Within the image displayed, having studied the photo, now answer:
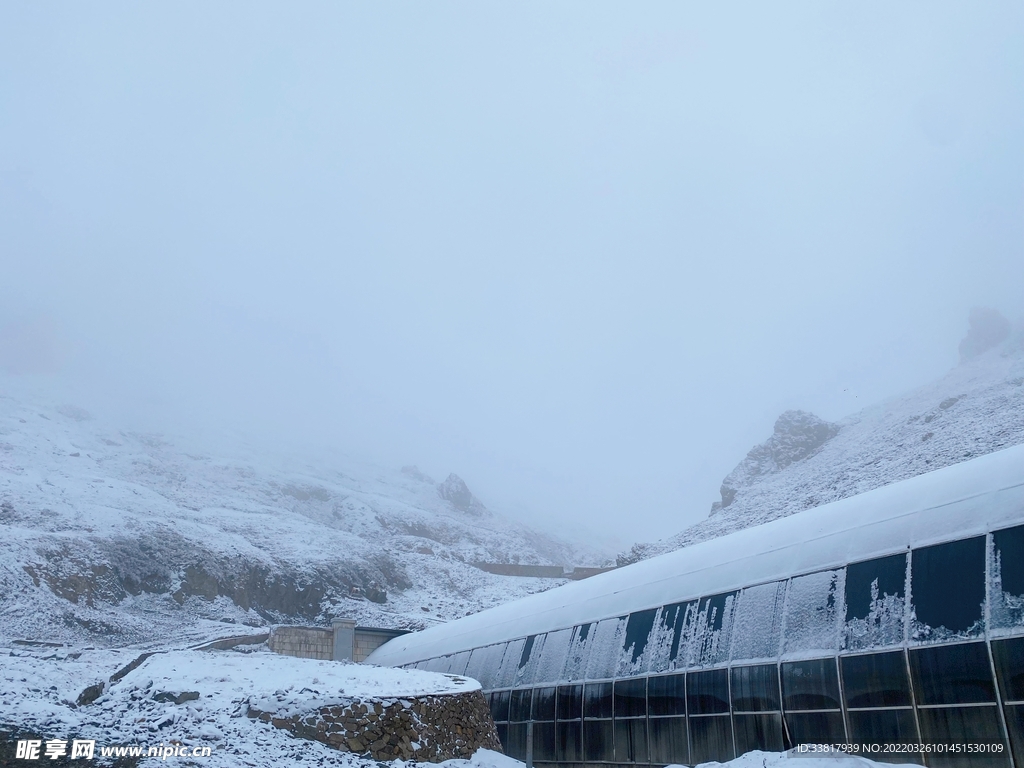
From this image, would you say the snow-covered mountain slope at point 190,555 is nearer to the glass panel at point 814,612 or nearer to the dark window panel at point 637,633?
the dark window panel at point 637,633

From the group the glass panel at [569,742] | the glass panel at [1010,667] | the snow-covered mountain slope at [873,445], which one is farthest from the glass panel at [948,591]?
the snow-covered mountain slope at [873,445]

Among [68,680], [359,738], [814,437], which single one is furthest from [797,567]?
[814,437]

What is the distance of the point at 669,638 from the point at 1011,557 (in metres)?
9.82

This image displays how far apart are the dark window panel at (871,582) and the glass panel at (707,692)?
395 cm

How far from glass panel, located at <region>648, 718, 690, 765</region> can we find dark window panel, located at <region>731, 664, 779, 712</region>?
2.14m

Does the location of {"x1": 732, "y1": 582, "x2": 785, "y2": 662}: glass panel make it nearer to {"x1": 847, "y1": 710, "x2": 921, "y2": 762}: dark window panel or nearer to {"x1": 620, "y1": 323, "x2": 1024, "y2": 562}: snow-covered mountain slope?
{"x1": 847, "y1": 710, "x2": 921, "y2": 762}: dark window panel

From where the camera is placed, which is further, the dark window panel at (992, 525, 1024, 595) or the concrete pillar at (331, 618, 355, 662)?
the concrete pillar at (331, 618, 355, 662)

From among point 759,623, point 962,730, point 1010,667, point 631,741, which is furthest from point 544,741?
point 1010,667

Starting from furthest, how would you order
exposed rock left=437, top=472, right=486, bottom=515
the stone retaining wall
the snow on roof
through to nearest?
exposed rock left=437, top=472, right=486, bottom=515 → the stone retaining wall → the snow on roof

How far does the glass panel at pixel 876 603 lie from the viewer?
1501cm

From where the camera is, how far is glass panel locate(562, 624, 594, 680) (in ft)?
80.1

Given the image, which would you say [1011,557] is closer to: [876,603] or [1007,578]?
[1007,578]

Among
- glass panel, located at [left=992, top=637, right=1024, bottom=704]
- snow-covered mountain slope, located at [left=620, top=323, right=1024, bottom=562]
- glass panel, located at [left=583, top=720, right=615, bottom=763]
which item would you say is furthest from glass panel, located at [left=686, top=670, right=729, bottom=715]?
snow-covered mountain slope, located at [left=620, top=323, right=1024, bottom=562]

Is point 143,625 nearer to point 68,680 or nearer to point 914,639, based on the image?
Result: point 68,680
